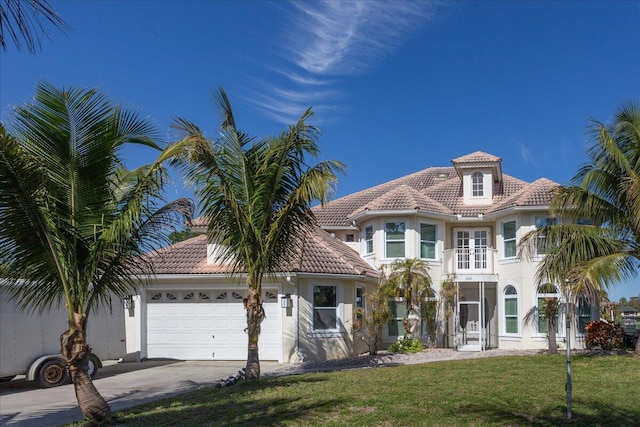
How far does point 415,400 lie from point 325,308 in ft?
30.8

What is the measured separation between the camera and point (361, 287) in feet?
71.1

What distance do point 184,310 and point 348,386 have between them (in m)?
9.55

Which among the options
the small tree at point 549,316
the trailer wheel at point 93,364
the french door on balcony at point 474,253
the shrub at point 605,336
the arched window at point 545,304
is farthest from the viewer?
the french door on balcony at point 474,253

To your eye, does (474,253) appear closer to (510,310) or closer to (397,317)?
(510,310)

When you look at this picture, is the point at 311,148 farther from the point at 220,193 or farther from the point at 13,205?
the point at 13,205

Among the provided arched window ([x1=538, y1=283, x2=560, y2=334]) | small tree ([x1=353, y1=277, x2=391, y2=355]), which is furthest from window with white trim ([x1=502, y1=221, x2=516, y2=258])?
small tree ([x1=353, y1=277, x2=391, y2=355])

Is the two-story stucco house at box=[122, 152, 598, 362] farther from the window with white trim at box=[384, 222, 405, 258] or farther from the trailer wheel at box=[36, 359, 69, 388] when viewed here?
the trailer wheel at box=[36, 359, 69, 388]

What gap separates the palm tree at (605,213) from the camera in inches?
628

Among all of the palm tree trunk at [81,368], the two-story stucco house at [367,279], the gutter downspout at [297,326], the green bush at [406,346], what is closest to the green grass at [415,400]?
the palm tree trunk at [81,368]

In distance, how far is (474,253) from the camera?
944 inches

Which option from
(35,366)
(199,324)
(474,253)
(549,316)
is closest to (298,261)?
(199,324)

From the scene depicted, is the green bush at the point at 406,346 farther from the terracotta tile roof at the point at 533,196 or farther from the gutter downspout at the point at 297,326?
the terracotta tile roof at the point at 533,196

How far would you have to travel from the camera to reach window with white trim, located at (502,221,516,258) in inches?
910

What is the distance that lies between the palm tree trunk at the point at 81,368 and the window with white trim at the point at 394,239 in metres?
15.7
